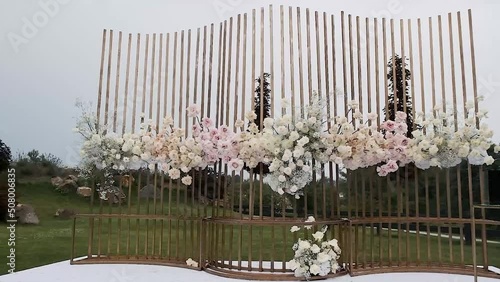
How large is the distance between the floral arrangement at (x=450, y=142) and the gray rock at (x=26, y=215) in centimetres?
689

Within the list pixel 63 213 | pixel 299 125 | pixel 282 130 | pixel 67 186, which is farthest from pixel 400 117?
pixel 63 213

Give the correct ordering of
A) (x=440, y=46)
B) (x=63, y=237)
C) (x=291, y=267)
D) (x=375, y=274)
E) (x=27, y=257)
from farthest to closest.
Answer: (x=63, y=237) → (x=27, y=257) → (x=440, y=46) → (x=375, y=274) → (x=291, y=267)

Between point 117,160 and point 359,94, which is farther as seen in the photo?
point 117,160

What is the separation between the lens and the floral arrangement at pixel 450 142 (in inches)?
152

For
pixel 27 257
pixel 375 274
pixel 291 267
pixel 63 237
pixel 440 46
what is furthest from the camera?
pixel 63 237

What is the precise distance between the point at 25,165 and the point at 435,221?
21.3ft

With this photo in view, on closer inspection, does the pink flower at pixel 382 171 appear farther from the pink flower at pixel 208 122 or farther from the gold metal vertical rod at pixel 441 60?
the pink flower at pixel 208 122

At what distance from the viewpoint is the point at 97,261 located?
14.2 feet

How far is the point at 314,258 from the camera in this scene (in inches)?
142

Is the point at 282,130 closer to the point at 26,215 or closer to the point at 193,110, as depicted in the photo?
the point at 193,110

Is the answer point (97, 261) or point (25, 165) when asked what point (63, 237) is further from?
point (97, 261)

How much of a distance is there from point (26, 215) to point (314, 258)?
21.1 ft

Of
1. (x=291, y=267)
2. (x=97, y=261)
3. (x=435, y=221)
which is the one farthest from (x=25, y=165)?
(x=435, y=221)

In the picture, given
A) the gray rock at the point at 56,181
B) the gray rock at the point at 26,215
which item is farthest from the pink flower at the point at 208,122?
the gray rock at the point at 26,215
